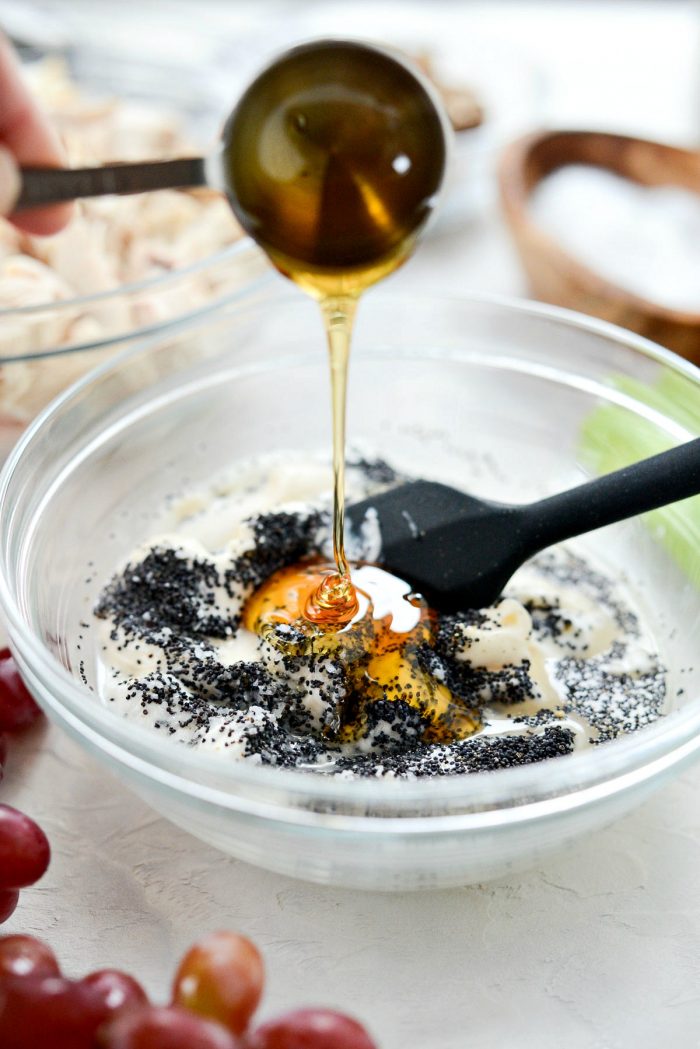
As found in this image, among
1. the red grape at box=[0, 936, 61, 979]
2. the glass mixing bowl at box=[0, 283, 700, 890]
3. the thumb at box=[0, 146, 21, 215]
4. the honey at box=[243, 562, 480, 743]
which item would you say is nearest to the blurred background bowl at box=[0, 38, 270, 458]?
the glass mixing bowl at box=[0, 283, 700, 890]

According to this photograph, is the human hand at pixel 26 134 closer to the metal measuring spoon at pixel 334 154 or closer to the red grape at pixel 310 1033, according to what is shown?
the metal measuring spoon at pixel 334 154

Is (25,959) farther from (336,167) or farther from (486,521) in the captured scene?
(336,167)

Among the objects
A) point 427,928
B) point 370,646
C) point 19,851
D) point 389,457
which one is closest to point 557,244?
point 389,457

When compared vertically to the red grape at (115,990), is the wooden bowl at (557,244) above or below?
above

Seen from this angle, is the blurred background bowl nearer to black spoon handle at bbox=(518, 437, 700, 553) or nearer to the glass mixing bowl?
the glass mixing bowl

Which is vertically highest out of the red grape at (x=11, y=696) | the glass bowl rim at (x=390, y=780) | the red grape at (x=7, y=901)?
the glass bowl rim at (x=390, y=780)

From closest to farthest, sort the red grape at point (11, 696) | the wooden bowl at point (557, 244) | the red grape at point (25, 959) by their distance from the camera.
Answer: the red grape at point (25, 959) < the red grape at point (11, 696) < the wooden bowl at point (557, 244)

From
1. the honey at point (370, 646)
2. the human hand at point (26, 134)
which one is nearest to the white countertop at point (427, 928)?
the honey at point (370, 646)
